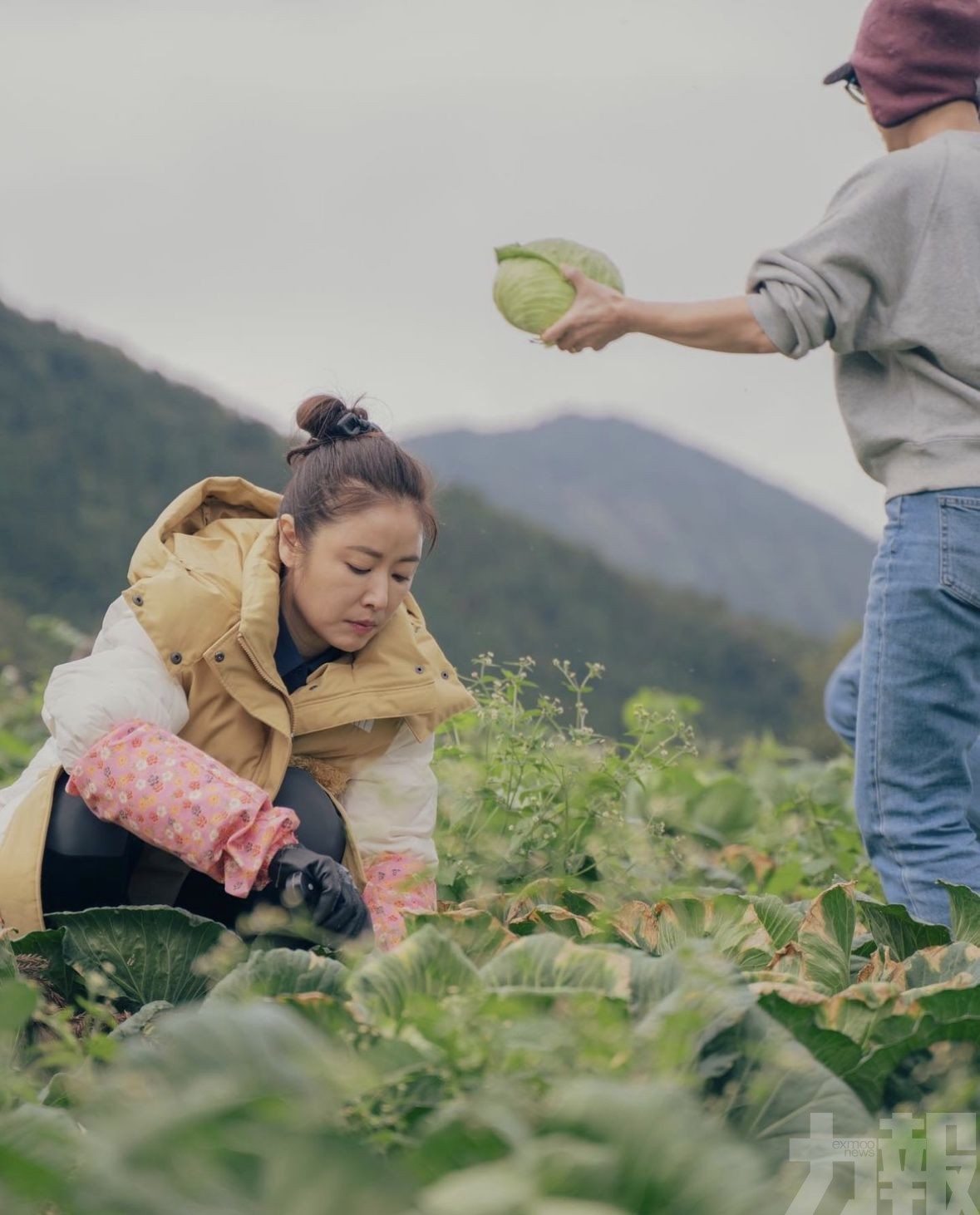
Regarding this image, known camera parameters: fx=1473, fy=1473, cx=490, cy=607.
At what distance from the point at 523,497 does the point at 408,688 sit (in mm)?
84352

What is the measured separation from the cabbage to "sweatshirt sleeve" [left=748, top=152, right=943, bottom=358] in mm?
497

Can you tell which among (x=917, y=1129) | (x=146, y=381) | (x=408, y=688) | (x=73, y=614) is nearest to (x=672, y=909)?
(x=408, y=688)

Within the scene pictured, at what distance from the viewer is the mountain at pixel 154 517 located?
10.8m

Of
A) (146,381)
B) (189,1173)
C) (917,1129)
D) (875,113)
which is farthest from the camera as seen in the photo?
(146,381)

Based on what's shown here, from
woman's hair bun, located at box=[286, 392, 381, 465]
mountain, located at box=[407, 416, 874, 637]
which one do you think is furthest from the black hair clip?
mountain, located at box=[407, 416, 874, 637]

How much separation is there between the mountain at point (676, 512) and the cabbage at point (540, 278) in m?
66.9

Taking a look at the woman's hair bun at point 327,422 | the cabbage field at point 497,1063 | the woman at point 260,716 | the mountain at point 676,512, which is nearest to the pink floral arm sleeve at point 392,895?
the woman at point 260,716

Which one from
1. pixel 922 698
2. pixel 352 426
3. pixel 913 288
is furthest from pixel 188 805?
pixel 913 288

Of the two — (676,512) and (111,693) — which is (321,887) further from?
(676,512)

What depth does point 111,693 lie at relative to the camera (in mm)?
2303

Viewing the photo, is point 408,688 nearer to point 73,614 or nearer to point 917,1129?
point 917,1129

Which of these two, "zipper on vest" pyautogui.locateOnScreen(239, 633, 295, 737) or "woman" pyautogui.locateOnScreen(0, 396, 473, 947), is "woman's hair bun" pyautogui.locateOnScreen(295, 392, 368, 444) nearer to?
"woman" pyautogui.locateOnScreen(0, 396, 473, 947)

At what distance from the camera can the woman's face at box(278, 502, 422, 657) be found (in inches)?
99.0

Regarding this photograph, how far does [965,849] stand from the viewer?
265 centimetres
